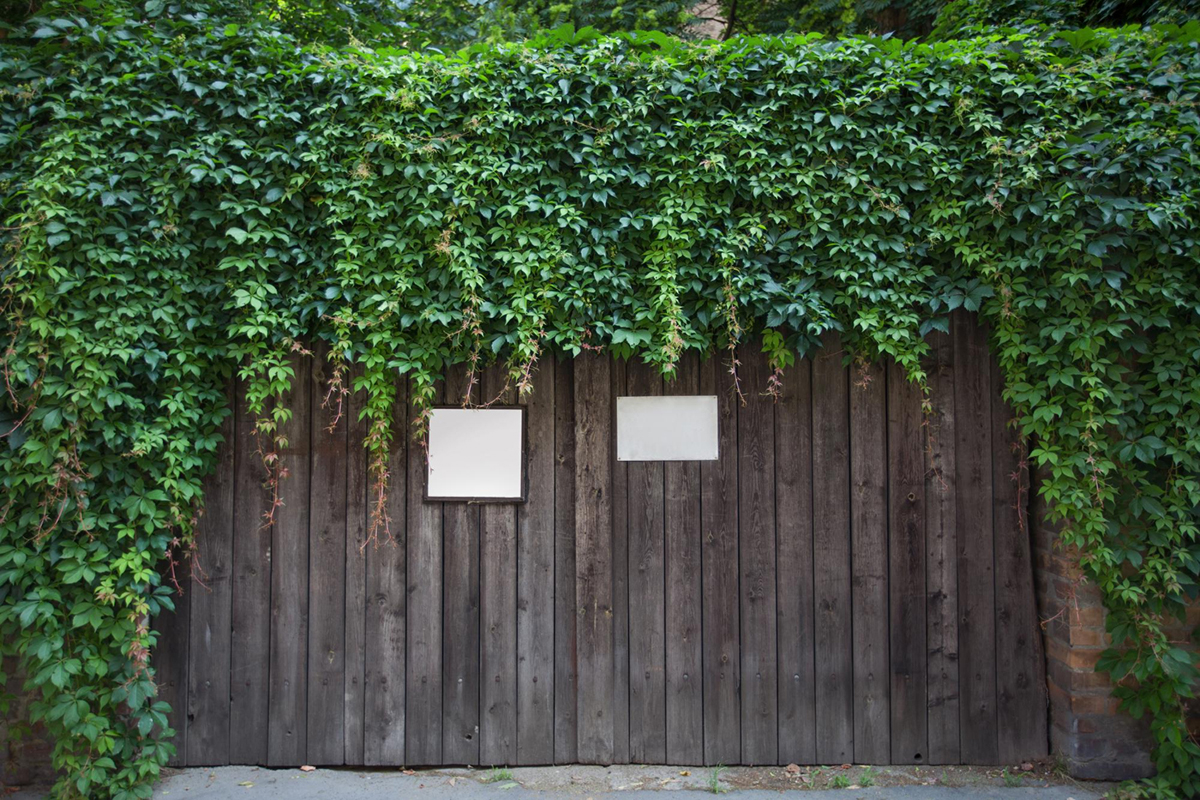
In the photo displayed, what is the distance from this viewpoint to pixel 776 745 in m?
3.16

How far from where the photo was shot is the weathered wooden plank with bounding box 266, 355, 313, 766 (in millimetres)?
3152

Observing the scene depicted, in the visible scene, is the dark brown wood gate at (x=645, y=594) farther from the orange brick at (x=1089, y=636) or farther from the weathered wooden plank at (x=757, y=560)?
the orange brick at (x=1089, y=636)

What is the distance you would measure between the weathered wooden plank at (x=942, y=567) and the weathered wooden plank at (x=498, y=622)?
2.03m

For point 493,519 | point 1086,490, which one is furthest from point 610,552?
point 1086,490

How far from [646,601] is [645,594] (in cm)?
3

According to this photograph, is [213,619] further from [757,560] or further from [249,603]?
[757,560]

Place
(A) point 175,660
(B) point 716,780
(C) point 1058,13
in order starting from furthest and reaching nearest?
1. (C) point 1058,13
2. (A) point 175,660
3. (B) point 716,780

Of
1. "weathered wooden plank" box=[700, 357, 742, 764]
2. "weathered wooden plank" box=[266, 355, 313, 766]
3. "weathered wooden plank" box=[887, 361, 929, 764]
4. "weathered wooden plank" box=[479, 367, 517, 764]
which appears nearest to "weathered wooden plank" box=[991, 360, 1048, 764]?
"weathered wooden plank" box=[887, 361, 929, 764]

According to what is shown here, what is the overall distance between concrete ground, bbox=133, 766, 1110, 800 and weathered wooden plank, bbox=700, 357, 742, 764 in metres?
0.19

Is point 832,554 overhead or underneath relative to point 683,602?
overhead

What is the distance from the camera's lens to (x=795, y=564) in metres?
3.21

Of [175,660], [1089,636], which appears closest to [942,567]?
[1089,636]

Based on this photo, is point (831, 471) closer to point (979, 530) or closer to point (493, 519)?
point (979, 530)

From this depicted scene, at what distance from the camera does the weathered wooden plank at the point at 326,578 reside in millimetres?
3154
